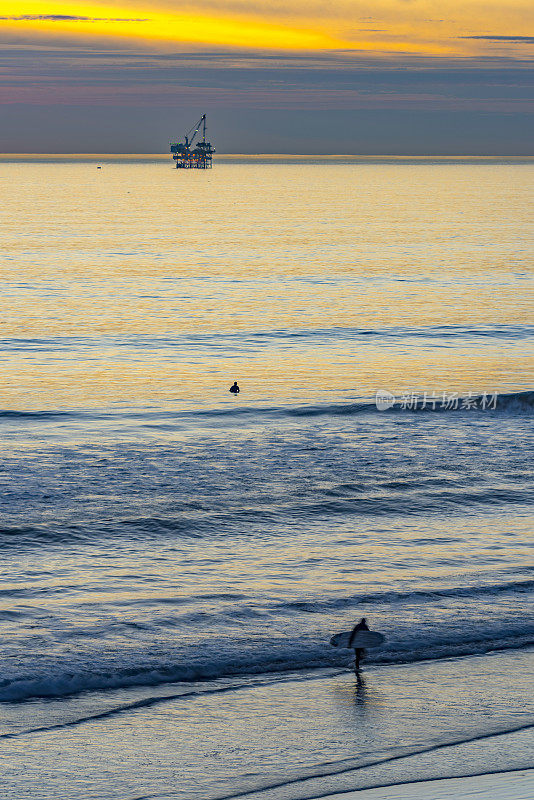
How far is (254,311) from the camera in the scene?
167 ft

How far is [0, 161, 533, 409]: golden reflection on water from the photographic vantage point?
3409 centimetres

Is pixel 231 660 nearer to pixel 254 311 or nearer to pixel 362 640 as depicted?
pixel 362 640

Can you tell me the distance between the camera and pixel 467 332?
4438cm

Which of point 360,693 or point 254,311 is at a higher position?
point 254,311

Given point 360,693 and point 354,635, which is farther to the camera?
point 354,635

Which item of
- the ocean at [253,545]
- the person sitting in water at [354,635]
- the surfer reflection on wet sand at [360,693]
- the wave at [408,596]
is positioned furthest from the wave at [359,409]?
the surfer reflection on wet sand at [360,693]

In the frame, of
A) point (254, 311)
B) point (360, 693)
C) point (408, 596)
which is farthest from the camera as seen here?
point (254, 311)

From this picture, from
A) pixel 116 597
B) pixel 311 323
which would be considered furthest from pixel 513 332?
pixel 116 597

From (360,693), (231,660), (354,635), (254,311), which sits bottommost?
(231,660)

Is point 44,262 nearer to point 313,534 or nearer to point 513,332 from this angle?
point 513,332

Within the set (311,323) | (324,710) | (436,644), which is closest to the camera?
A: (324,710)

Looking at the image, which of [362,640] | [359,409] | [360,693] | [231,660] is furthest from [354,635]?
[359,409]

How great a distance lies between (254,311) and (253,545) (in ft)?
112

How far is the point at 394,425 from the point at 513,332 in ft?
60.3
